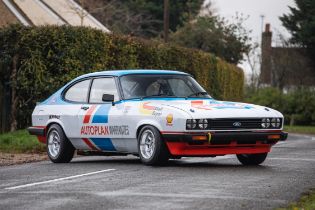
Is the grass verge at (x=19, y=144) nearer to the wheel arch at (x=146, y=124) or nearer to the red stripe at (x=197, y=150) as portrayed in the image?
the wheel arch at (x=146, y=124)

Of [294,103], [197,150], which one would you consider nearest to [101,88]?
[197,150]

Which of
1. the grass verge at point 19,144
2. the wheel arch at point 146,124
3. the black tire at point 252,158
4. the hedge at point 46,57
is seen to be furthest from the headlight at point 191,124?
the hedge at point 46,57

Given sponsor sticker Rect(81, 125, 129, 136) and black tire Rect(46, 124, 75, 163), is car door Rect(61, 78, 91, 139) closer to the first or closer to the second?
black tire Rect(46, 124, 75, 163)

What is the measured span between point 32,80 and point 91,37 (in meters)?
2.24

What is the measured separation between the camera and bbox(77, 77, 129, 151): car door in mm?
14258

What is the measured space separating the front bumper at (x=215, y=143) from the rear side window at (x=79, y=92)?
8.44ft

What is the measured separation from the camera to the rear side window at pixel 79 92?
1534cm

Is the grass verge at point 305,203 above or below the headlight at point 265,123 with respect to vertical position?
below

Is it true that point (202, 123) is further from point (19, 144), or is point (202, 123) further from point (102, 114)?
point (19, 144)

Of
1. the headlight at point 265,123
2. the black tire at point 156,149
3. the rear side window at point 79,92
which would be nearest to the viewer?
the black tire at point 156,149

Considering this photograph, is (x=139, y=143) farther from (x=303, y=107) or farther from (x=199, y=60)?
(x=303, y=107)

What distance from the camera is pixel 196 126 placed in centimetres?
1300

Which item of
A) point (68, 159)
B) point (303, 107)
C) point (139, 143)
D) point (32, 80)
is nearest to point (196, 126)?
point (139, 143)

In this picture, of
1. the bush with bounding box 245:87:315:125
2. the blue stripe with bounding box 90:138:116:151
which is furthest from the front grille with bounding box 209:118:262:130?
the bush with bounding box 245:87:315:125
